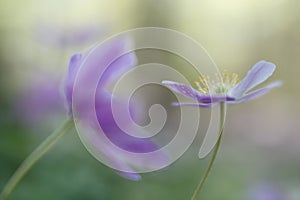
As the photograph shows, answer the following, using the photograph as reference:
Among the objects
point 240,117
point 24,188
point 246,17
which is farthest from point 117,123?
point 246,17

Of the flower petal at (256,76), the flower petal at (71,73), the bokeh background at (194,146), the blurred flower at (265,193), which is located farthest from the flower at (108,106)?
the blurred flower at (265,193)

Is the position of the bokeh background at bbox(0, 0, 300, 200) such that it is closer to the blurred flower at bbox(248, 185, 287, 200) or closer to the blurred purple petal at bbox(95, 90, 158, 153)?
the blurred flower at bbox(248, 185, 287, 200)

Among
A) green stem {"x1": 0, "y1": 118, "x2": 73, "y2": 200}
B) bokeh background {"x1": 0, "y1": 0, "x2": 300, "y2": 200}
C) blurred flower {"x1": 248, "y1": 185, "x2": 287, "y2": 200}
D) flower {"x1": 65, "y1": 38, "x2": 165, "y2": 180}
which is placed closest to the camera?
green stem {"x1": 0, "y1": 118, "x2": 73, "y2": 200}

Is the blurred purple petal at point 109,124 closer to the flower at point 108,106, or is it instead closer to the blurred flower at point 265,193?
the flower at point 108,106

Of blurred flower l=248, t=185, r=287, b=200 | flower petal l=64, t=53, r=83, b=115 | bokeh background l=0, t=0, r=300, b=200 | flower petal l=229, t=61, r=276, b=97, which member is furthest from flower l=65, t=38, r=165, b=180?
blurred flower l=248, t=185, r=287, b=200

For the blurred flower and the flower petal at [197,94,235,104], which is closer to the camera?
the flower petal at [197,94,235,104]
